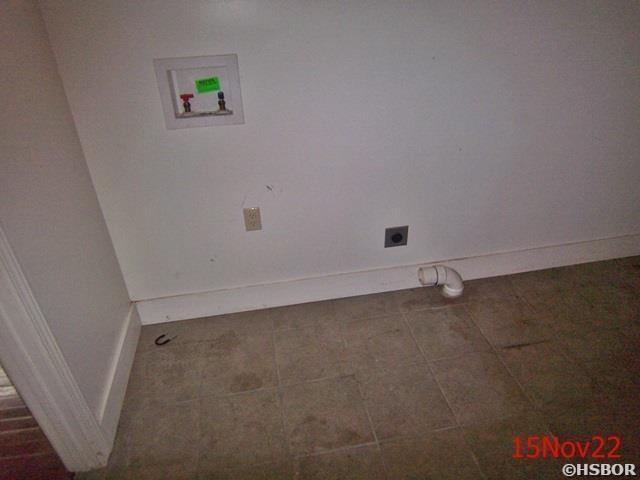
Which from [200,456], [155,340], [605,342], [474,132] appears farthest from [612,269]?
[155,340]

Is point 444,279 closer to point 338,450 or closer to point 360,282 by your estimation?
point 360,282

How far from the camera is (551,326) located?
5.28ft

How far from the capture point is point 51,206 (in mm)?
1038

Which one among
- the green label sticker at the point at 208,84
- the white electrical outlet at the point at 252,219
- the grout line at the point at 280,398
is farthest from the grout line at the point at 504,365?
the green label sticker at the point at 208,84

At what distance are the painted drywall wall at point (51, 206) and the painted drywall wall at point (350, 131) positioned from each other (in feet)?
0.36

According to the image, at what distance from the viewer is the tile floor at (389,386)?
3.84ft

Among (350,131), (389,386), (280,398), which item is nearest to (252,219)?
(350,131)

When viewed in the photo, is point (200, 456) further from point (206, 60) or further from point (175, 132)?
point (206, 60)

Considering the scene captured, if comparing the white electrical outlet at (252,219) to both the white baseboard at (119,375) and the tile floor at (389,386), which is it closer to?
the tile floor at (389,386)

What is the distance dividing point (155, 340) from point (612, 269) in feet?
7.06

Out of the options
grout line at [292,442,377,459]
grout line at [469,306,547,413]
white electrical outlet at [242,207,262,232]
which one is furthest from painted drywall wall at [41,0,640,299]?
grout line at [292,442,377,459]

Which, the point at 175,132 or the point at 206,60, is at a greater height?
the point at 206,60

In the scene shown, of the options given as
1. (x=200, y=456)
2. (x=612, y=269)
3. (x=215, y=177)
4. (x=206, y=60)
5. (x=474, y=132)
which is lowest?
(x=200, y=456)

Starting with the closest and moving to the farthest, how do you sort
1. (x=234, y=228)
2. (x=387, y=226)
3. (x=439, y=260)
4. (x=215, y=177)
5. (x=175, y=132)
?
(x=175, y=132) < (x=215, y=177) < (x=234, y=228) < (x=387, y=226) < (x=439, y=260)
